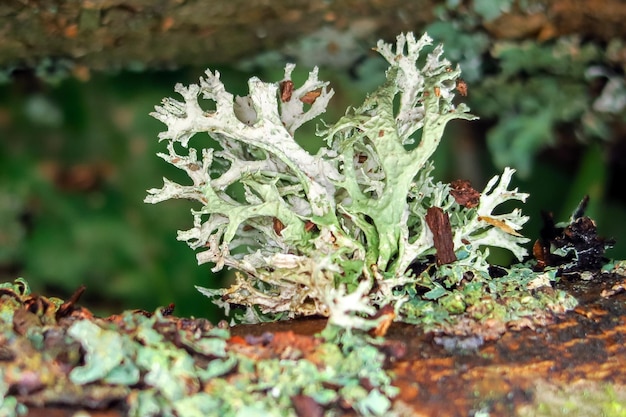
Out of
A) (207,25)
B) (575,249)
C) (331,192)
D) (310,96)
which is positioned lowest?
(575,249)

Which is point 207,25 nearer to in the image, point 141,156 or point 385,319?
point 141,156

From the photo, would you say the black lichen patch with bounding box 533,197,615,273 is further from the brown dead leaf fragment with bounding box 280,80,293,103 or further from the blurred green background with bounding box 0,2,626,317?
the blurred green background with bounding box 0,2,626,317

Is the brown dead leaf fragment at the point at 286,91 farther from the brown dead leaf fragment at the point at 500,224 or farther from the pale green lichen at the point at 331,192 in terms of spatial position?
the brown dead leaf fragment at the point at 500,224

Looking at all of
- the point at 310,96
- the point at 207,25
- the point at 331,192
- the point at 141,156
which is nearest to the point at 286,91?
the point at 310,96

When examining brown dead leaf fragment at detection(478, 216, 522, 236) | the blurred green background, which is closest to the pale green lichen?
brown dead leaf fragment at detection(478, 216, 522, 236)

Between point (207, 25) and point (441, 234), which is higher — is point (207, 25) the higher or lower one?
the higher one

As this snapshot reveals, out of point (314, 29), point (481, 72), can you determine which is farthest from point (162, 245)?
point (481, 72)

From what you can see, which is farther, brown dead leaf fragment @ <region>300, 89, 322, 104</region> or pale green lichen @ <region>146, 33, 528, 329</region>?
brown dead leaf fragment @ <region>300, 89, 322, 104</region>

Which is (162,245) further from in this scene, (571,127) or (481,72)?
(571,127)
